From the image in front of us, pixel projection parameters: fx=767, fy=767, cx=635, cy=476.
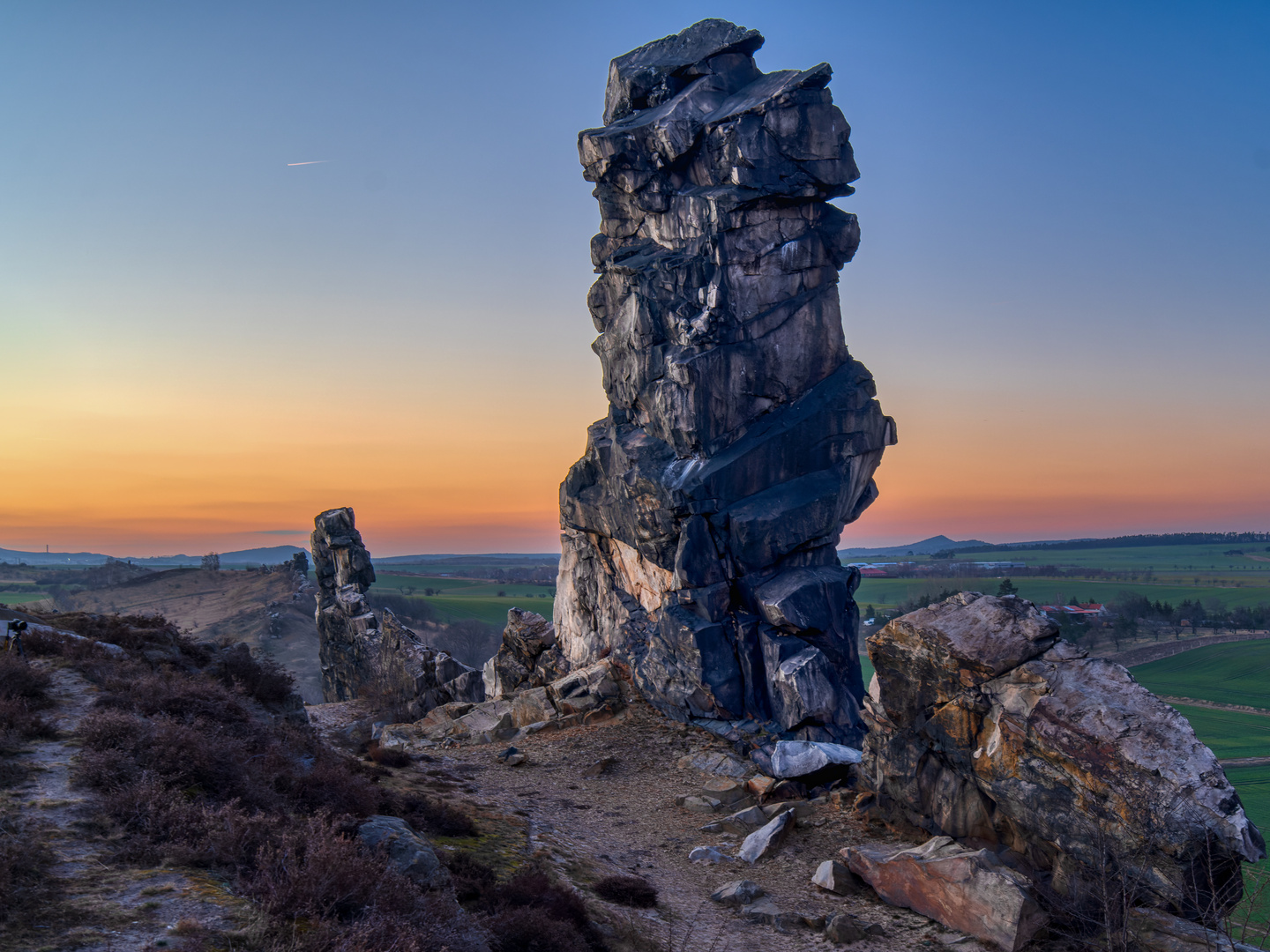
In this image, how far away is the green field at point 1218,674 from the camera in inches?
2359

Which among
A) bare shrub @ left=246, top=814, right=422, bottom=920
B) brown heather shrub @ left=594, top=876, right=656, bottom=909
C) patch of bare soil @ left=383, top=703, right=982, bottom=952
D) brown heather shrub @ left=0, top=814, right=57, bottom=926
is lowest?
patch of bare soil @ left=383, top=703, right=982, bottom=952

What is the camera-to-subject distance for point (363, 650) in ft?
148

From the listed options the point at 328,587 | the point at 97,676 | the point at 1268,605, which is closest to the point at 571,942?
the point at 97,676

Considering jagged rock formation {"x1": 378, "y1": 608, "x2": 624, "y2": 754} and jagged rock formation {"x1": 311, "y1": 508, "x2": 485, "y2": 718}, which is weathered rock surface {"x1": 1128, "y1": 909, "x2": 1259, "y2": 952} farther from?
jagged rock formation {"x1": 311, "y1": 508, "x2": 485, "y2": 718}

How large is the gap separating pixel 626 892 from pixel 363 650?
109 feet

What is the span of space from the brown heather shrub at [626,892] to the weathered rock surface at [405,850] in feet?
12.6

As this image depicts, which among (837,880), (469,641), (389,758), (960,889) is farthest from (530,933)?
(469,641)

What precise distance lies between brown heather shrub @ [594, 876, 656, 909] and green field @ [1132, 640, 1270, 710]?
59.9 metres

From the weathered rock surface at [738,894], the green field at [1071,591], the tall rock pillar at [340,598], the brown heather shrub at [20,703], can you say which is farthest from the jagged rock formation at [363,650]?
the green field at [1071,591]

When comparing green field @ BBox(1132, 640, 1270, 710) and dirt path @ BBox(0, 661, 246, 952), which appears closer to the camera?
dirt path @ BBox(0, 661, 246, 952)

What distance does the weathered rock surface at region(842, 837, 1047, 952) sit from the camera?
535 inches

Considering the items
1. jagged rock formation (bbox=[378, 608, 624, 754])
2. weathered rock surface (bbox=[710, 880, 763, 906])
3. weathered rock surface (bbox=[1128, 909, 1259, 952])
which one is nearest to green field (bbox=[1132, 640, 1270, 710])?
jagged rock formation (bbox=[378, 608, 624, 754])

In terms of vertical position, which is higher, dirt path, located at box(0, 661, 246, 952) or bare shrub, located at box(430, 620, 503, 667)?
dirt path, located at box(0, 661, 246, 952)

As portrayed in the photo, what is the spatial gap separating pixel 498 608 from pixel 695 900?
136111mm
